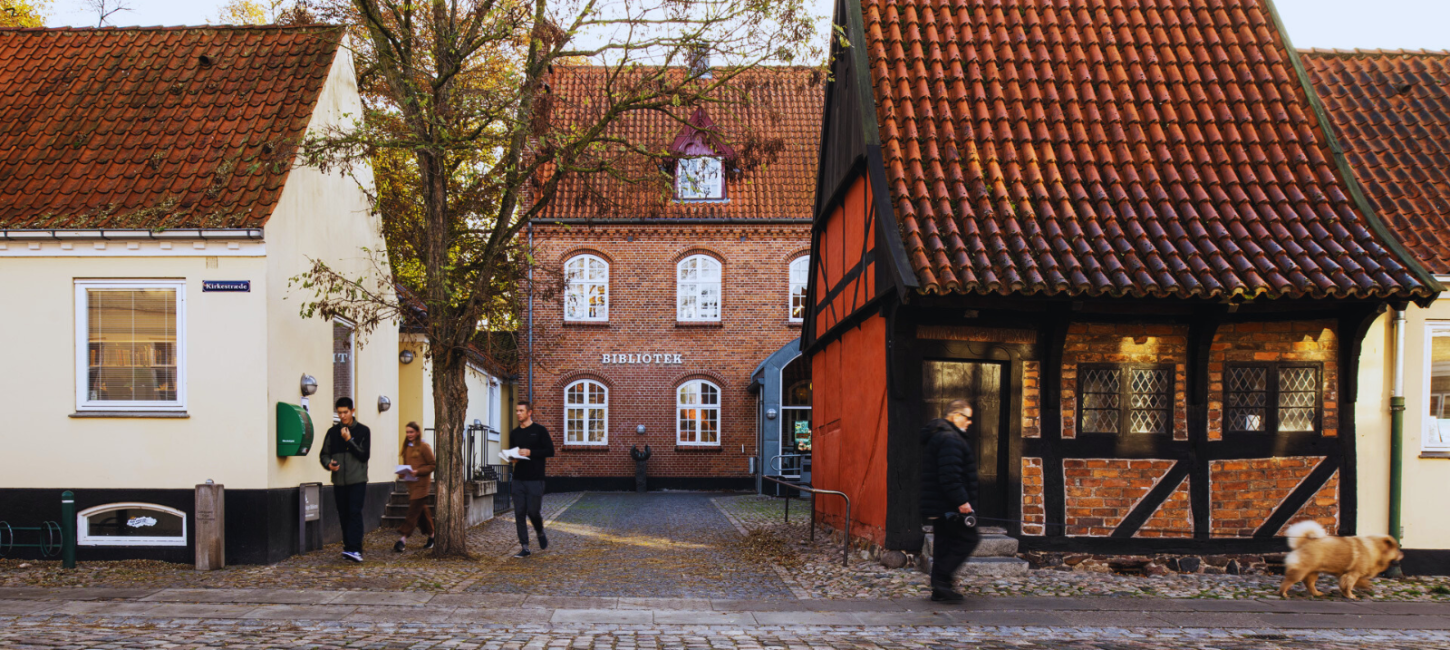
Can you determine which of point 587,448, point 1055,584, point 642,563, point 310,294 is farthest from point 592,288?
point 1055,584

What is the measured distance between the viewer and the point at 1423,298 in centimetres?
1035

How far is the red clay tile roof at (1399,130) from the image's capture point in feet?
39.1

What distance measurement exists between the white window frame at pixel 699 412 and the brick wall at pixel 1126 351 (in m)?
17.9

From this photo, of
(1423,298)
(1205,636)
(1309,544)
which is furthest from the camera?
(1423,298)

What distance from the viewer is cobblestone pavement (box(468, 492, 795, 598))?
9.88 m

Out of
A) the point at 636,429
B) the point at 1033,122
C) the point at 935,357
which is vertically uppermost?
the point at 1033,122

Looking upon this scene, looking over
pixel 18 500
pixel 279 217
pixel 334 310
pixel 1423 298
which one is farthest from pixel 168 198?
pixel 1423 298

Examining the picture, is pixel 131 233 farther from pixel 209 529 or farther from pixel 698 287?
pixel 698 287

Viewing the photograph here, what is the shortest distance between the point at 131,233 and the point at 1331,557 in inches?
465

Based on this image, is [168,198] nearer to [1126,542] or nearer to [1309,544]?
[1126,542]

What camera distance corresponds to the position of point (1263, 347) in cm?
1116

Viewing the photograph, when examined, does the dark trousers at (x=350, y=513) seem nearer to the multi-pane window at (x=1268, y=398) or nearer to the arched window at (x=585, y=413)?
the multi-pane window at (x=1268, y=398)

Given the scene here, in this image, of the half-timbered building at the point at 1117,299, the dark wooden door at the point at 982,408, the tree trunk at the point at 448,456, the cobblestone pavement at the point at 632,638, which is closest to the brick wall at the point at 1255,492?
the half-timbered building at the point at 1117,299

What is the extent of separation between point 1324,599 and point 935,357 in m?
4.00
